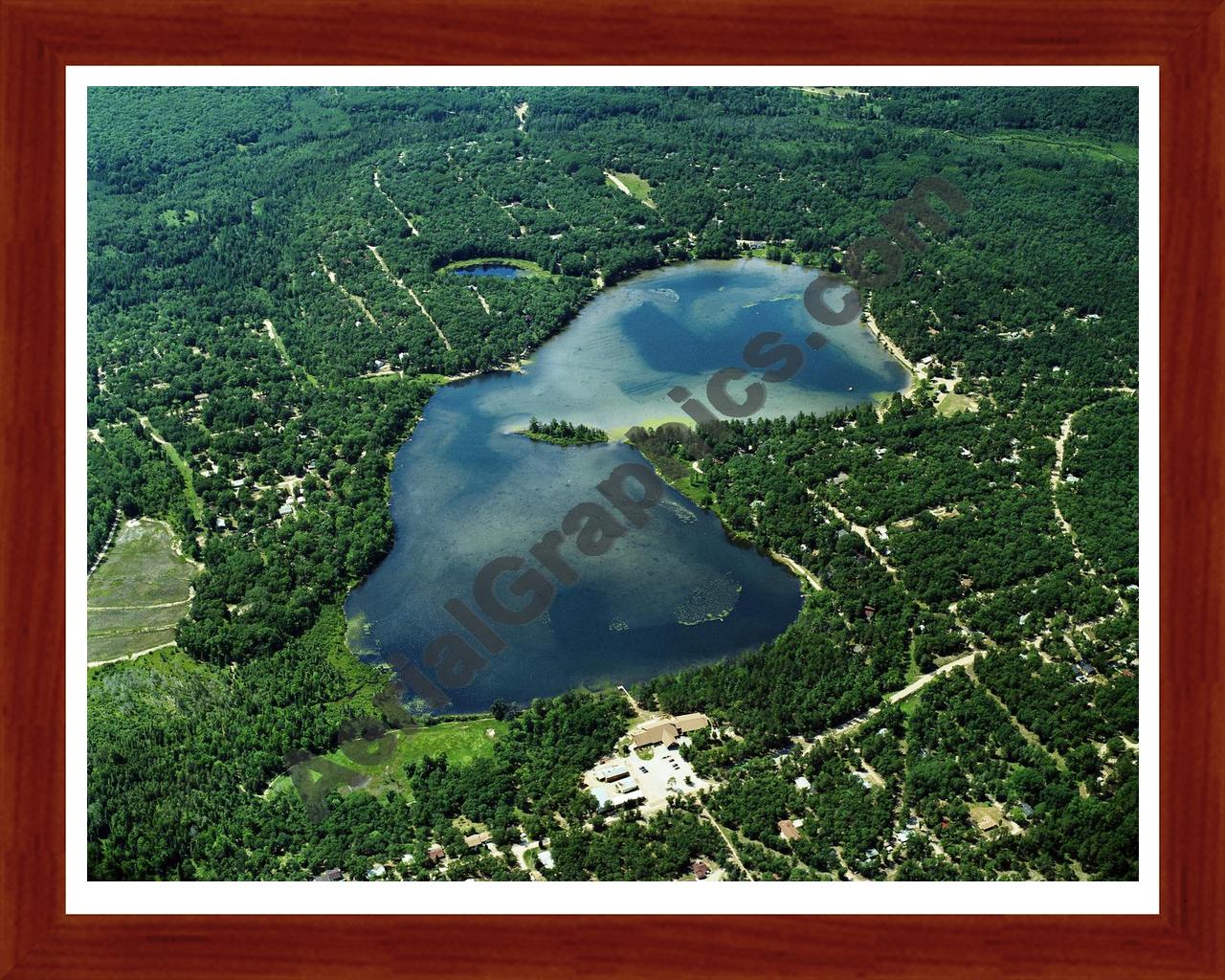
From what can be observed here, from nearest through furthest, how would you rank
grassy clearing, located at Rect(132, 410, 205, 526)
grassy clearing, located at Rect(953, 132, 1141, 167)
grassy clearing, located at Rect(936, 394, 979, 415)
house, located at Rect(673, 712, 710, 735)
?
house, located at Rect(673, 712, 710, 735)
grassy clearing, located at Rect(132, 410, 205, 526)
grassy clearing, located at Rect(936, 394, 979, 415)
grassy clearing, located at Rect(953, 132, 1141, 167)

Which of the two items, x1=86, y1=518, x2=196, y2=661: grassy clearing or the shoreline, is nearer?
x1=86, y1=518, x2=196, y2=661: grassy clearing

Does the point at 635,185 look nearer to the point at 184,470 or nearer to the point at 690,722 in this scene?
the point at 184,470

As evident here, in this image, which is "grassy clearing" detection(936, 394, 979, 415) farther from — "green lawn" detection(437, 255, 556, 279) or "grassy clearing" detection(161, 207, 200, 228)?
"grassy clearing" detection(161, 207, 200, 228)

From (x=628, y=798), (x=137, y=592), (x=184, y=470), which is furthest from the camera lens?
(x=184, y=470)

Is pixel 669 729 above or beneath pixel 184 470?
beneath

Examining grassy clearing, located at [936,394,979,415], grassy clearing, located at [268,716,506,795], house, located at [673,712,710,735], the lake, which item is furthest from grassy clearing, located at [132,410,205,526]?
grassy clearing, located at [936,394,979,415]

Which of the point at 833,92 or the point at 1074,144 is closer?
the point at 1074,144

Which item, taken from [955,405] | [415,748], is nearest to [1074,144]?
[955,405]
